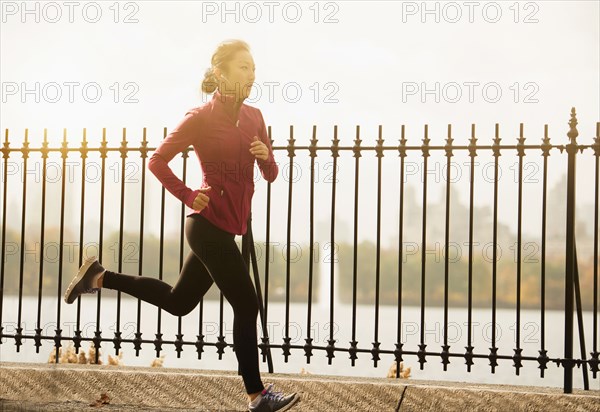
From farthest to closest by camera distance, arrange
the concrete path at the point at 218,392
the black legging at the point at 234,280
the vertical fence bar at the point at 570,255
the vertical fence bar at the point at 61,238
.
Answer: the vertical fence bar at the point at 61,238 → the vertical fence bar at the point at 570,255 → the concrete path at the point at 218,392 → the black legging at the point at 234,280

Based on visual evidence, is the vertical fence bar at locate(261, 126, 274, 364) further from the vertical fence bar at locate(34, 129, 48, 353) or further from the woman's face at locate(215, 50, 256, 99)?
the vertical fence bar at locate(34, 129, 48, 353)

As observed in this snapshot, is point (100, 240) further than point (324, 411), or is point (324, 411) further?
point (100, 240)

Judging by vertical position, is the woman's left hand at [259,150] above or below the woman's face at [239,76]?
below

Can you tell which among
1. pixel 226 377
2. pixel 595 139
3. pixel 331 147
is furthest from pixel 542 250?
pixel 226 377

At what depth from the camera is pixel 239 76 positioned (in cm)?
451

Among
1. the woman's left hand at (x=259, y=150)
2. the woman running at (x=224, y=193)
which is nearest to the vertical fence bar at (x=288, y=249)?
the woman running at (x=224, y=193)

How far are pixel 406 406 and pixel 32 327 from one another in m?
3.19

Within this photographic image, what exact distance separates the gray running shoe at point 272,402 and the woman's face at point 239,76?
1.68 meters

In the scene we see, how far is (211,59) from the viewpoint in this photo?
4609 mm

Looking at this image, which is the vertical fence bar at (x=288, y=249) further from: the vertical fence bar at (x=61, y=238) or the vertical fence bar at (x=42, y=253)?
the vertical fence bar at (x=42, y=253)

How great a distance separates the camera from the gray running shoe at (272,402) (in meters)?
4.39

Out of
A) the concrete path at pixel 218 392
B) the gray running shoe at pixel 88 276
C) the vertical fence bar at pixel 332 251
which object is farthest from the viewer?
the vertical fence bar at pixel 332 251

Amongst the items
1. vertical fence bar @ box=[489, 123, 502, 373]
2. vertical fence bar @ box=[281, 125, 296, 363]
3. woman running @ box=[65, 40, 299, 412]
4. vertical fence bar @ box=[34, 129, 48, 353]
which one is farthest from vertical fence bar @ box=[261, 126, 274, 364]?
vertical fence bar @ box=[34, 129, 48, 353]

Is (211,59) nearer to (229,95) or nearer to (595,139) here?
(229,95)
